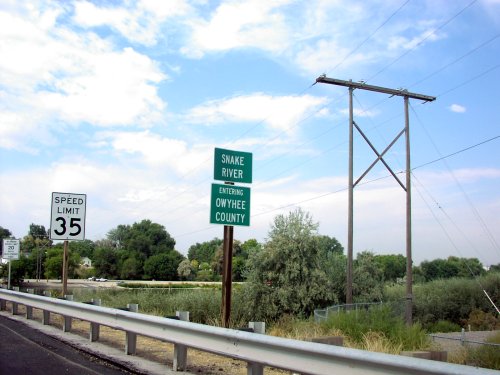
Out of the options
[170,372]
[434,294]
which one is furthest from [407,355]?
[434,294]

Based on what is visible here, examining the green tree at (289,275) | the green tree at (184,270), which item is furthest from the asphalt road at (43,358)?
the green tree at (184,270)

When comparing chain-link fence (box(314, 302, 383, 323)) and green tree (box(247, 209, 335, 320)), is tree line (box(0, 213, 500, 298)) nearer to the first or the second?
green tree (box(247, 209, 335, 320))

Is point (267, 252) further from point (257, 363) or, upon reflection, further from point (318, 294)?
point (257, 363)

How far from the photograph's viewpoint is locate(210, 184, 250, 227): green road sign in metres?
12.1

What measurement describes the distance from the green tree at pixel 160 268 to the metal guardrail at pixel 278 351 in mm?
116718

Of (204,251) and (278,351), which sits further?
(204,251)

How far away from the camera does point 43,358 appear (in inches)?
365

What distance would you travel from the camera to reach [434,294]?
127ft

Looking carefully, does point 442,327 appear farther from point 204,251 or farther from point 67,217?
point 204,251

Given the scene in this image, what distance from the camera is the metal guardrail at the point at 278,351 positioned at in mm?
4578

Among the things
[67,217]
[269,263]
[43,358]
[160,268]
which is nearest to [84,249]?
[160,268]

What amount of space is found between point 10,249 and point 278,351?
2543 centimetres

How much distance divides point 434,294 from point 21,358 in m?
34.3

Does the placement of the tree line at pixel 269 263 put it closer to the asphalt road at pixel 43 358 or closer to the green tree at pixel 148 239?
the green tree at pixel 148 239
